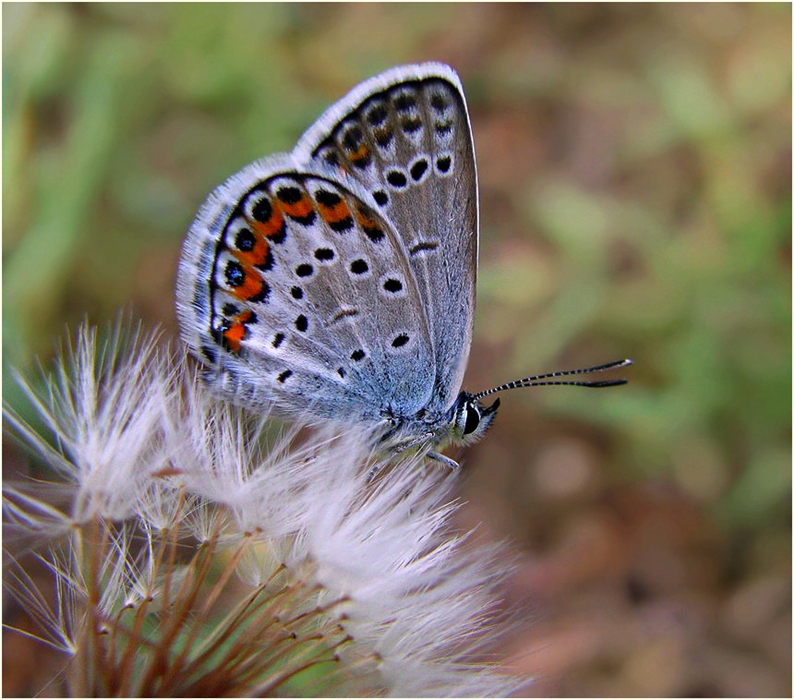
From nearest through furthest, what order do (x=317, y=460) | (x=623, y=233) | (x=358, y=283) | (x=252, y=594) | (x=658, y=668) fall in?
(x=252, y=594)
(x=317, y=460)
(x=358, y=283)
(x=658, y=668)
(x=623, y=233)

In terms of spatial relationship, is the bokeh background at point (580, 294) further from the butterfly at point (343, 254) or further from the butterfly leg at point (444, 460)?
the butterfly at point (343, 254)

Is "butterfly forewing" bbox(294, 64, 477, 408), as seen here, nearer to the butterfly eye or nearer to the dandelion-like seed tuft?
the butterfly eye

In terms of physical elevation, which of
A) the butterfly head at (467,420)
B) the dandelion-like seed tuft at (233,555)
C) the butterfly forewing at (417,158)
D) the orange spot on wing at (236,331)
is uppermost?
the butterfly forewing at (417,158)

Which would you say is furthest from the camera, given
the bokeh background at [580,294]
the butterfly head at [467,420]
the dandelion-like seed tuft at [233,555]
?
the bokeh background at [580,294]

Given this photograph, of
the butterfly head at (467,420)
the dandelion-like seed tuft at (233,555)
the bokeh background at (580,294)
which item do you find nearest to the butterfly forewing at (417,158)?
the butterfly head at (467,420)

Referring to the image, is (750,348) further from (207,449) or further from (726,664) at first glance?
(207,449)

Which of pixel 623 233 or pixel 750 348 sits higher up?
pixel 623 233

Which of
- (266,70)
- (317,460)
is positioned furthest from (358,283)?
(266,70)

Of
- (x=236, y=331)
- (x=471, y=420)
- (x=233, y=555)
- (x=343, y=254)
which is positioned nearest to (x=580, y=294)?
(x=471, y=420)

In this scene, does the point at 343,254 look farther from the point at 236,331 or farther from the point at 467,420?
the point at 467,420
